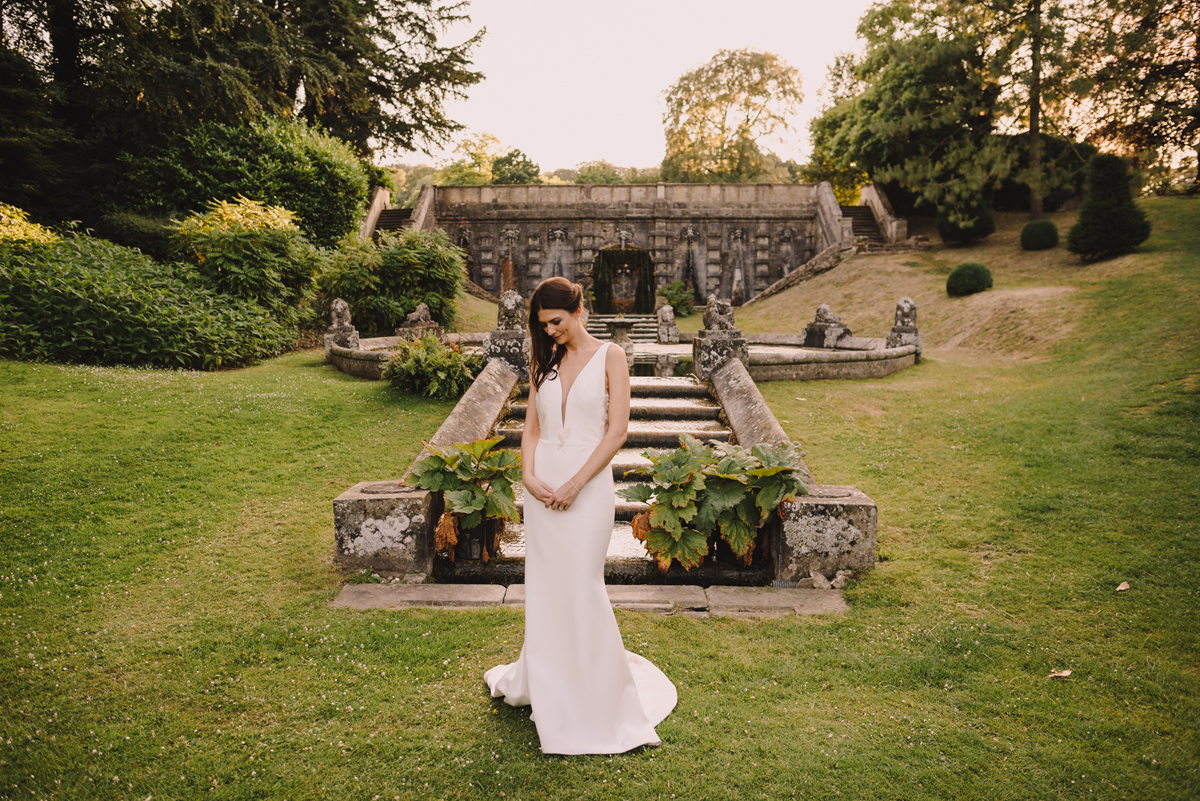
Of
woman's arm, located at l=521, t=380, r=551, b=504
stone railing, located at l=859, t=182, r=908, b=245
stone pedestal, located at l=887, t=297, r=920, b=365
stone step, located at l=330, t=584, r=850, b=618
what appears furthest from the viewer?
stone railing, located at l=859, t=182, r=908, b=245

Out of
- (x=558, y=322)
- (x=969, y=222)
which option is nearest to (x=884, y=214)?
(x=969, y=222)

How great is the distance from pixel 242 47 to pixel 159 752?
21.5 m

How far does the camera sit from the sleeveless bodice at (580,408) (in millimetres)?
3248

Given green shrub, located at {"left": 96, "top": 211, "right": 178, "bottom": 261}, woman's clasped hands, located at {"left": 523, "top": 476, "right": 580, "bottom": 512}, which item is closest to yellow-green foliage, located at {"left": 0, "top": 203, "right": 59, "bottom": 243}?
green shrub, located at {"left": 96, "top": 211, "right": 178, "bottom": 261}

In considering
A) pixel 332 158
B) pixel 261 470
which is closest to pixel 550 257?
pixel 332 158

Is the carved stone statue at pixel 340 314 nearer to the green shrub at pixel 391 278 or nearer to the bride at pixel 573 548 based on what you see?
the green shrub at pixel 391 278

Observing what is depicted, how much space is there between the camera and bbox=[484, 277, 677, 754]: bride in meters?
3.16

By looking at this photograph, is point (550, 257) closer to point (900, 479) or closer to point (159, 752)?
point (900, 479)

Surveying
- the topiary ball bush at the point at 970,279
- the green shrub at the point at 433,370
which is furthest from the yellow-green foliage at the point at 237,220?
the topiary ball bush at the point at 970,279

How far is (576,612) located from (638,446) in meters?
4.02

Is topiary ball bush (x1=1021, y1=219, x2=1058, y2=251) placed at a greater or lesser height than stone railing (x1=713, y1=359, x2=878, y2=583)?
greater

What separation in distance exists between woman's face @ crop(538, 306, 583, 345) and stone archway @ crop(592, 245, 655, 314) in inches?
648

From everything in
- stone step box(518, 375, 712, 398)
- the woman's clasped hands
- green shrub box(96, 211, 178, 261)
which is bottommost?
the woman's clasped hands

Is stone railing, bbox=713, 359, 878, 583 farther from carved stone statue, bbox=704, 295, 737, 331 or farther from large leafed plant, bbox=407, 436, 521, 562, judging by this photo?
carved stone statue, bbox=704, 295, 737, 331
